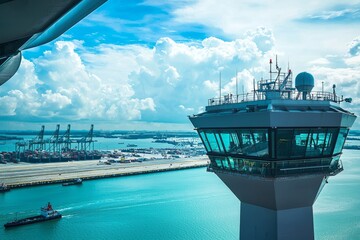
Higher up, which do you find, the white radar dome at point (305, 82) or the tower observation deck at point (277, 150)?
the white radar dome at point (305, 82)

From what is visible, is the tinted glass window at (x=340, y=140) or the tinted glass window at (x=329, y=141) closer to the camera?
the tinted glass window at (x=329, y=141)

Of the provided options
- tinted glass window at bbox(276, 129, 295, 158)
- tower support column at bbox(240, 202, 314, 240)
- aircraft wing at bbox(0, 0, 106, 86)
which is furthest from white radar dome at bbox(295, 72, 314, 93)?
aircraft wing at bbox(0, 0, 106, 86)

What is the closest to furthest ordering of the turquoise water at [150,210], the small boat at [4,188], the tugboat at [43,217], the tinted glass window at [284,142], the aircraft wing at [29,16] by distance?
the aircraft wing at [29,16], the tinted glass window at [284,142], the turquoise water at [150,210], the tugboat at [43,217], the small boat at [4,188]

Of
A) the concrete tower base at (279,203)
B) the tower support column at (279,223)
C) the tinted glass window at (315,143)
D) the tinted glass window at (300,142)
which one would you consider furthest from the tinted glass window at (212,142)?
the tinted glass window at (315,143)

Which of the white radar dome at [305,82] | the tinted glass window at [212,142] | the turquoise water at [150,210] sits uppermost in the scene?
the white radar dome at [305,82]

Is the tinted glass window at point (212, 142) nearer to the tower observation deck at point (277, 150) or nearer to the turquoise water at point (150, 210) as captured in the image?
the tower observation deck at point (277, 150)

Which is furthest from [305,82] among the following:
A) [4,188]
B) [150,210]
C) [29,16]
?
[4,188]

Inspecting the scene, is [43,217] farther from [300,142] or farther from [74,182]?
[300,142]

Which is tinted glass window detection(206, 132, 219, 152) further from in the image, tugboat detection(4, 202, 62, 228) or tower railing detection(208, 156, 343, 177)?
tugboat detection(4, 202, 62, 228)
